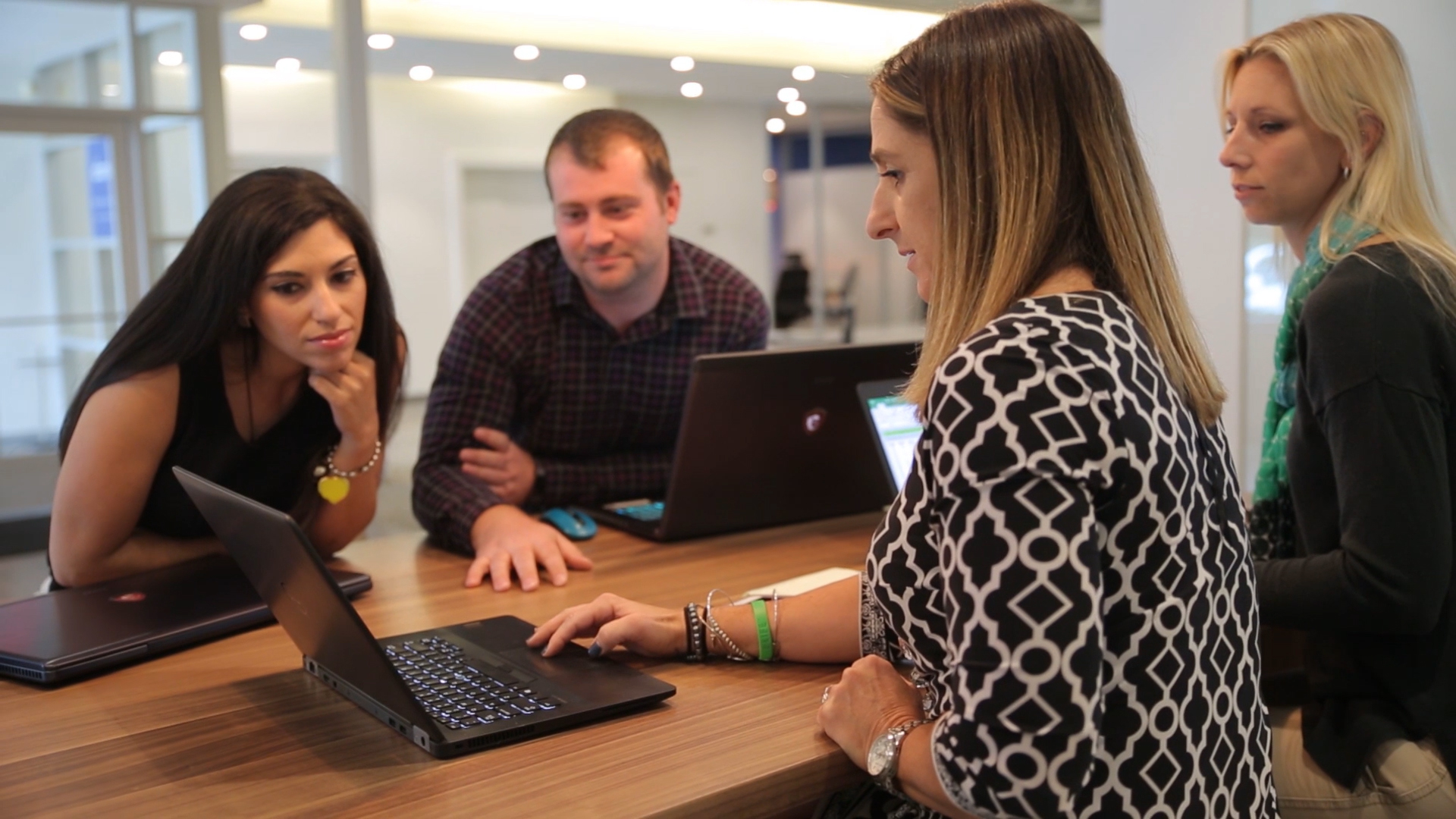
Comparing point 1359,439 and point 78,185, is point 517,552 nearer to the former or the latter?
point 1359,439

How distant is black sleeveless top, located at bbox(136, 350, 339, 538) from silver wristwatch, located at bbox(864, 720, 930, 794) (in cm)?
110

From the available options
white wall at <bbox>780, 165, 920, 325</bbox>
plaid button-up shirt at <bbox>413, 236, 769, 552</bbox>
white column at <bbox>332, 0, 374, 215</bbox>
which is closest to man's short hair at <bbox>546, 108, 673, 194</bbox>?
plaid button-up shirt at <bbox>413, 236, 769, 552</bbox>

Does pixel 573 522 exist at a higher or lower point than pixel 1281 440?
lower

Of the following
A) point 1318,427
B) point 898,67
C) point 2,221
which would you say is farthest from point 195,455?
point 2,221

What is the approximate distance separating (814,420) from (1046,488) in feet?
3.71

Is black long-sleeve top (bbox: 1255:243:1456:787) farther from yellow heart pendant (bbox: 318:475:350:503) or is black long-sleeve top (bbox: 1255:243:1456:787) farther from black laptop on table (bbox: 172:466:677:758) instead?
yellow heart pendant (bbox: 318:475:350:503)

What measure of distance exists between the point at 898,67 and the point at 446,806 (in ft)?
2.56

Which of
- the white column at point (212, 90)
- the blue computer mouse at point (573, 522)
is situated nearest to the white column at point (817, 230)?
the white column at point (212, 90)

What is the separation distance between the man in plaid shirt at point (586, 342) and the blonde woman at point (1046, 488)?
1.16 metres

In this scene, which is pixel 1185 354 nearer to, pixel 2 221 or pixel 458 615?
pixel 458 615

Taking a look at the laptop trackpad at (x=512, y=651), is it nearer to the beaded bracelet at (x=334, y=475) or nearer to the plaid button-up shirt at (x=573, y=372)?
the beaded bracelet at (x=334, y=475)

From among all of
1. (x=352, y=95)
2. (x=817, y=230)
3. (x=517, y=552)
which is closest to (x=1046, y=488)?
(x=517, y=552)

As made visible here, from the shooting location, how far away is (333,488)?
189 cm

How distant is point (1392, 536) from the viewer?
4.59ft
